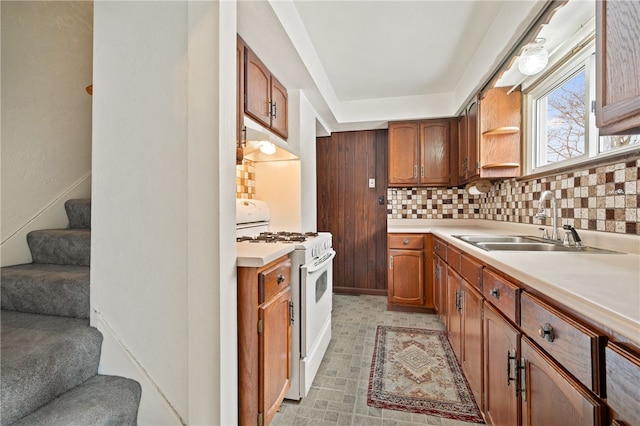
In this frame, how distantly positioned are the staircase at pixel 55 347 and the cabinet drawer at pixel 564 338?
1485 millimetres

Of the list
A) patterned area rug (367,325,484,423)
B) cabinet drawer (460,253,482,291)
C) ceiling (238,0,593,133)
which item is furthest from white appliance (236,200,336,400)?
ceiling (238,0,593,133)

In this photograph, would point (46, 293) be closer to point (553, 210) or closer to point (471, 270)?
point (471, 270)

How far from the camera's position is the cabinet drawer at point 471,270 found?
1.45 meters

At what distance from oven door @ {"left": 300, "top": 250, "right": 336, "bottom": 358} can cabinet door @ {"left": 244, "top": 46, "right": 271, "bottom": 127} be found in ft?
3.41

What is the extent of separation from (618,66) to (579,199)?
1.09m

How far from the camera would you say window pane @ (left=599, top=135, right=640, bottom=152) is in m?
1.27

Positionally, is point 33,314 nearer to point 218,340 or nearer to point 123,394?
point 123,394

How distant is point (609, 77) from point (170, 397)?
1928 mm

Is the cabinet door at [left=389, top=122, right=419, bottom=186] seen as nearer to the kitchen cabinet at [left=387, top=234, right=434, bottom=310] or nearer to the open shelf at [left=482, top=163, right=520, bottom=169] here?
the kitchen cabinet at [left=387, top=234, right=434, bottom=310]

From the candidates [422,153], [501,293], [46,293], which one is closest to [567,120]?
[422,153]

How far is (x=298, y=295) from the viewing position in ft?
5.39

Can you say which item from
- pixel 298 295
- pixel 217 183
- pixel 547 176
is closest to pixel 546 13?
pixel 547 176

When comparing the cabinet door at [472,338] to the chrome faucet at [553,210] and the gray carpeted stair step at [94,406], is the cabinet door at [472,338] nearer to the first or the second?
the chrome faucet at [553,210]

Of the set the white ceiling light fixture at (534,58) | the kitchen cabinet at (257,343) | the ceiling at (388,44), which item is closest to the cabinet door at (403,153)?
the ceiling at (388,44)
